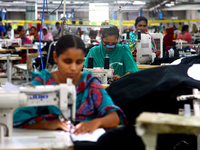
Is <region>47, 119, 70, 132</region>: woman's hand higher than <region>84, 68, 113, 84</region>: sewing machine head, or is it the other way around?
Answer: <region>84, 68, 113, 84</region>: sewing machine head

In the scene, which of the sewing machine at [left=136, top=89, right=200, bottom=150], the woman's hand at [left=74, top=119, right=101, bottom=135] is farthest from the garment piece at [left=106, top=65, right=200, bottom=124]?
the sewing machine at [left=136, top=89, right=200, bottom=150]

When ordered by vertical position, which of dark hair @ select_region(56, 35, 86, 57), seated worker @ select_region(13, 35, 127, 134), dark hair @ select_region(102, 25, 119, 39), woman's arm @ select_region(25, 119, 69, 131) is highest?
dark hair @ select_region(102, 25, 119, 39)

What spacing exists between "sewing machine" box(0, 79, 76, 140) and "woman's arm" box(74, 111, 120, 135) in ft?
0.40

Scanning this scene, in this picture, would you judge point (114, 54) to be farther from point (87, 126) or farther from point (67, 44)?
point (87, 126)

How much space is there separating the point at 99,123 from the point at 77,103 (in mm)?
182

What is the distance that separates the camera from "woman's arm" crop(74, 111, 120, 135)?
4.79 feet

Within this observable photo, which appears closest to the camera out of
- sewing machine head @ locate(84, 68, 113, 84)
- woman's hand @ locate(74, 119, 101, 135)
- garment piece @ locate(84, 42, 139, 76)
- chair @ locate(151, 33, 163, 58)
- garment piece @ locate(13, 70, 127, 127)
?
woman's hand @ locate(74, 119, 101, 135)

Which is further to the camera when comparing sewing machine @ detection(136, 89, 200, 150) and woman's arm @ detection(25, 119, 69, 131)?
woman's arm @ detection(25, 119, 69, 131)

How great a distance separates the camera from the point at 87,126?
1.48 m

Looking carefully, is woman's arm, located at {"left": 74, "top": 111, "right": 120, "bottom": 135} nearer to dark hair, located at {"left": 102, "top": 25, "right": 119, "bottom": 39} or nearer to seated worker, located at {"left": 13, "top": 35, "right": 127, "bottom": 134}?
seated worker, located at {"left": 13, "top": 35, "right": 127, "bottom": 134}

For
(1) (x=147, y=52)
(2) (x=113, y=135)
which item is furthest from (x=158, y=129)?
(1) (x=147, y=52)

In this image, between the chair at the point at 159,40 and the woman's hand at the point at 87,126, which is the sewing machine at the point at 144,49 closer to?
the chair at the point at 159,40

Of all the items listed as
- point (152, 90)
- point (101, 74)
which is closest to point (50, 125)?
point (152, 90)

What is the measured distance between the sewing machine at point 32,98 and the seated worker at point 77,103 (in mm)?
156
